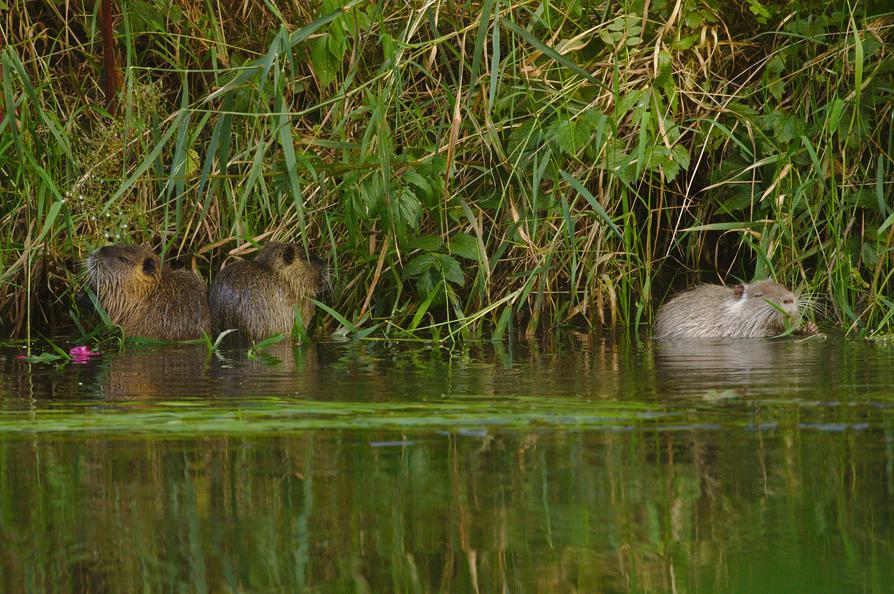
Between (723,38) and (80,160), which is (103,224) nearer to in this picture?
(80,160)

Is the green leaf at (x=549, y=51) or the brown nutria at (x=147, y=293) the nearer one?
the green leaf at (x=549, y=51)

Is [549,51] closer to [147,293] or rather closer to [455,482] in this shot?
[455,482]

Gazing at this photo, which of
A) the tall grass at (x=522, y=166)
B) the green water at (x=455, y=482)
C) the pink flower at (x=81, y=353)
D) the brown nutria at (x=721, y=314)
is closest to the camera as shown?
the green water at (x=455, y=482)

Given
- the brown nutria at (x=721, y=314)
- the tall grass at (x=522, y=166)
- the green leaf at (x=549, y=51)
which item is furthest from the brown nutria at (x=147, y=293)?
the green leaf at (x=549, y=51)

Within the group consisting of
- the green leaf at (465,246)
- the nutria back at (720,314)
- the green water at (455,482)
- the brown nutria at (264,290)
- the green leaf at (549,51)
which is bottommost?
the green water at (455,482)

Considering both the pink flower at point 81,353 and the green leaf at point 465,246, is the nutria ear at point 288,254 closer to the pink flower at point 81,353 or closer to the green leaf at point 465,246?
the green leaf at point 465,246

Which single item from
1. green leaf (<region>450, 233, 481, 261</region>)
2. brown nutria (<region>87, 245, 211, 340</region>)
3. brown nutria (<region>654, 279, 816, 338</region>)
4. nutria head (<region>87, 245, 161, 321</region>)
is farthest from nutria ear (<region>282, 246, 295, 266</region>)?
brown nutria (<region>654, 279, 816, 338</region>)

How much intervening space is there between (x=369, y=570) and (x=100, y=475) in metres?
0.83

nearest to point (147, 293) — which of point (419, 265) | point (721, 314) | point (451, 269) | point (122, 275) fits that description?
point (122, 275)

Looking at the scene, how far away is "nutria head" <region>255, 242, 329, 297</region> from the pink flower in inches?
36.9

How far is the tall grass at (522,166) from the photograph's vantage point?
16.8ft

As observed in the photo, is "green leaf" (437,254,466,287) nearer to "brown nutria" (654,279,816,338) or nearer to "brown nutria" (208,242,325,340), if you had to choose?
"brown nutria" (208,242,325,340)

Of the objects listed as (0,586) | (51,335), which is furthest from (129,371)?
(0,586)

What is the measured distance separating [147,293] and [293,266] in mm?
624
